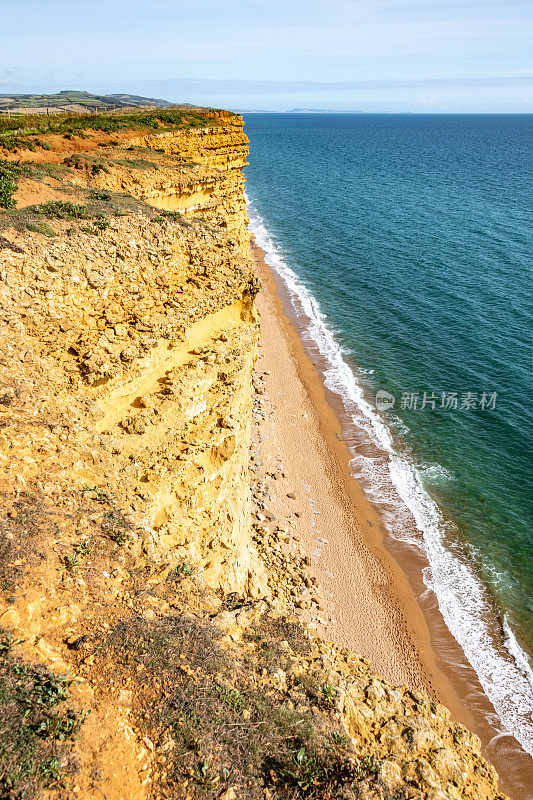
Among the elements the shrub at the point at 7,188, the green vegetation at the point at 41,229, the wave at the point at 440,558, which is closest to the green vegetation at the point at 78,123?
the shrub at the point at 7,188

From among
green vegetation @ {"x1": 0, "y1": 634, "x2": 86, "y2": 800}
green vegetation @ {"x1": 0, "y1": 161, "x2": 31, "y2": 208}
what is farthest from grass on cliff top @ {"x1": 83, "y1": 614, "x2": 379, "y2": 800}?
green vegetation @ {"x1": 0, "y1": 161, "x2": 31, "y2": 208}

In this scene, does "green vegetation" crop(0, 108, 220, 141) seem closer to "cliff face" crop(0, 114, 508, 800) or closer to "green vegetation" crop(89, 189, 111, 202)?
"green vegetation" crop(89, 189, 111, 202)

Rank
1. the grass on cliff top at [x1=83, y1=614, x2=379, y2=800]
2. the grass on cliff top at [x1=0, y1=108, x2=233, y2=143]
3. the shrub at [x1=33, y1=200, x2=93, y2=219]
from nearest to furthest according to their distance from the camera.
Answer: the grass on cliff top at [x1=83, y1=614, x2=379, y2=800], the shrub at [x1=33, y1=200, x2=93, y2=219], the grass on cliff top at [x1=0, y1=108, x2=233, y2=143]

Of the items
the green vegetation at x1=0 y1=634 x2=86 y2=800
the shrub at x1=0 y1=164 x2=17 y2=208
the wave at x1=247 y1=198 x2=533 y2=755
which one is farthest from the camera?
the wave at x1=247 y1=198 x2=533 y2=755

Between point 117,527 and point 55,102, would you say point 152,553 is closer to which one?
point 117,527

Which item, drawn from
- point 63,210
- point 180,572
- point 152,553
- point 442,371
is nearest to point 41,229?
point 63,210

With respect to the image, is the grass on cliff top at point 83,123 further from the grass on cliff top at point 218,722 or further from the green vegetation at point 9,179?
the grass on cliff top at point 218,722
